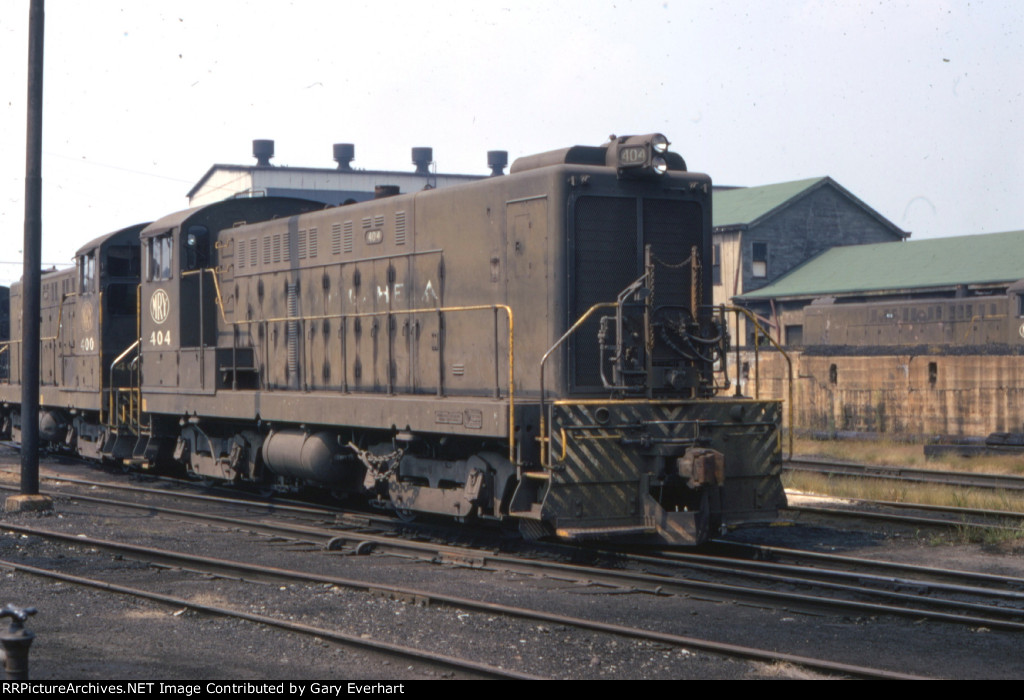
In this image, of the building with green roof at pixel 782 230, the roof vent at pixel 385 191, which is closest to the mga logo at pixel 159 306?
the roof vent at pixel 385 191

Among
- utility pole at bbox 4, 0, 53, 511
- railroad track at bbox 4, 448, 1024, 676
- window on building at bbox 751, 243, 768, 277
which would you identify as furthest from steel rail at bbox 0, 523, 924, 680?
window on building at bbox 751, 243, 768, 277

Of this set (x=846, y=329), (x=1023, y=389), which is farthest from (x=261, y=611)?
(x=846, y=329)

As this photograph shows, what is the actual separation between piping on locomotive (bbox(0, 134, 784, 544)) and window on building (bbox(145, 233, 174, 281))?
274 millimetres

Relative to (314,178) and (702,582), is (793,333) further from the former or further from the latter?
(702,582)

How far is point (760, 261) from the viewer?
41.2 metres

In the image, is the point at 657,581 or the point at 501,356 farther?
the point at 501,356

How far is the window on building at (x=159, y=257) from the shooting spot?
13633mm

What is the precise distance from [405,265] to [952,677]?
22.0 feet

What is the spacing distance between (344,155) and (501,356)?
4777cm

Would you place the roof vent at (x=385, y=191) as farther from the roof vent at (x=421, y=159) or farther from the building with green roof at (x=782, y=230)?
the roof vent at (x=421, y=159)

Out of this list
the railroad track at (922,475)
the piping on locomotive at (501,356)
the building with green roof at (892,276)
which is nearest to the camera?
the piping on locomotive at (501,356)

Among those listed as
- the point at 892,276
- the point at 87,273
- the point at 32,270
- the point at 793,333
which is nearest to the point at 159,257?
the point at 32,270

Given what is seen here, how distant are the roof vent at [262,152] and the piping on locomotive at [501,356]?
4245 cm

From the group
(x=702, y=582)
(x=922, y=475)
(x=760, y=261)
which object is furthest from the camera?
(x=760, y=261)
